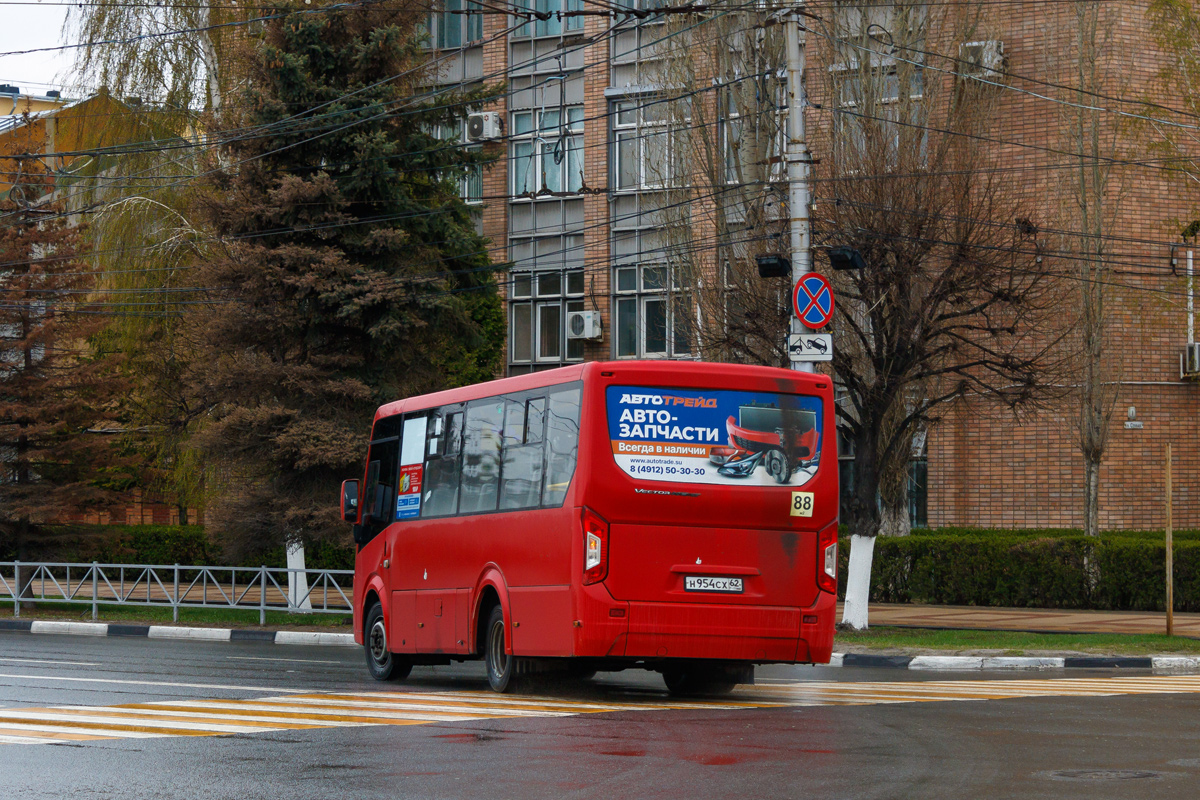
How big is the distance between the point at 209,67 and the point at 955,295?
19406 mm

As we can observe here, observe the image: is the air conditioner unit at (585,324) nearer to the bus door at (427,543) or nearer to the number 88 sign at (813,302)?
the number 88 sign at (813,302)

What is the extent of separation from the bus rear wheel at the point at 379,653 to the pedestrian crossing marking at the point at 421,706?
2288 mm

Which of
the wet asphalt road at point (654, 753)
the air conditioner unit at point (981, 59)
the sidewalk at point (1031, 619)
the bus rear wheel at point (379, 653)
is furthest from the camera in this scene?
the air conditioner unit at point (981, 59)

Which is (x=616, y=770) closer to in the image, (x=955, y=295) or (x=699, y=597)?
(x=699, y=597)

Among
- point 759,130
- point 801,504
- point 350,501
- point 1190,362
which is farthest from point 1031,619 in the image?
point 801,504

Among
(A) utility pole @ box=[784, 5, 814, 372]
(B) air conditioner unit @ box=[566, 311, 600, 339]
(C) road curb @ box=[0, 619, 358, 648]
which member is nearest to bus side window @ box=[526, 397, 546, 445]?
(A) utility pole @ box=[784, 5, 814, 372]

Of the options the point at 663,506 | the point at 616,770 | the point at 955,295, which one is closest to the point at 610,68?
the point at 955,295

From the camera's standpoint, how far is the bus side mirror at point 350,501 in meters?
17.8

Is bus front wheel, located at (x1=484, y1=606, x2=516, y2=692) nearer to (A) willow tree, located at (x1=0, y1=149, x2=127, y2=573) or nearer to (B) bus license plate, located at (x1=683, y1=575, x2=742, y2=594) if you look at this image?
(B) bus license plate, located at (x1=683, y1=575, x2=742, y2=594)

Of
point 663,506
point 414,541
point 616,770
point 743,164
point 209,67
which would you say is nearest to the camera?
point 616,770

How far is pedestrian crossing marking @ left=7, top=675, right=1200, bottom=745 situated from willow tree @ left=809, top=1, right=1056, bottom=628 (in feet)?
22.0

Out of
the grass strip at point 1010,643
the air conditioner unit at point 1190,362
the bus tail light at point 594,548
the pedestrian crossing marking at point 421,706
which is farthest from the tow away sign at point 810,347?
the air conditioner unit at point 1190,362

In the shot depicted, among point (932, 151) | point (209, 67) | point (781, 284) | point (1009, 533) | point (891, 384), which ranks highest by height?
point (209, 67)

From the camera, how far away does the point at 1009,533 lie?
98.2ft
